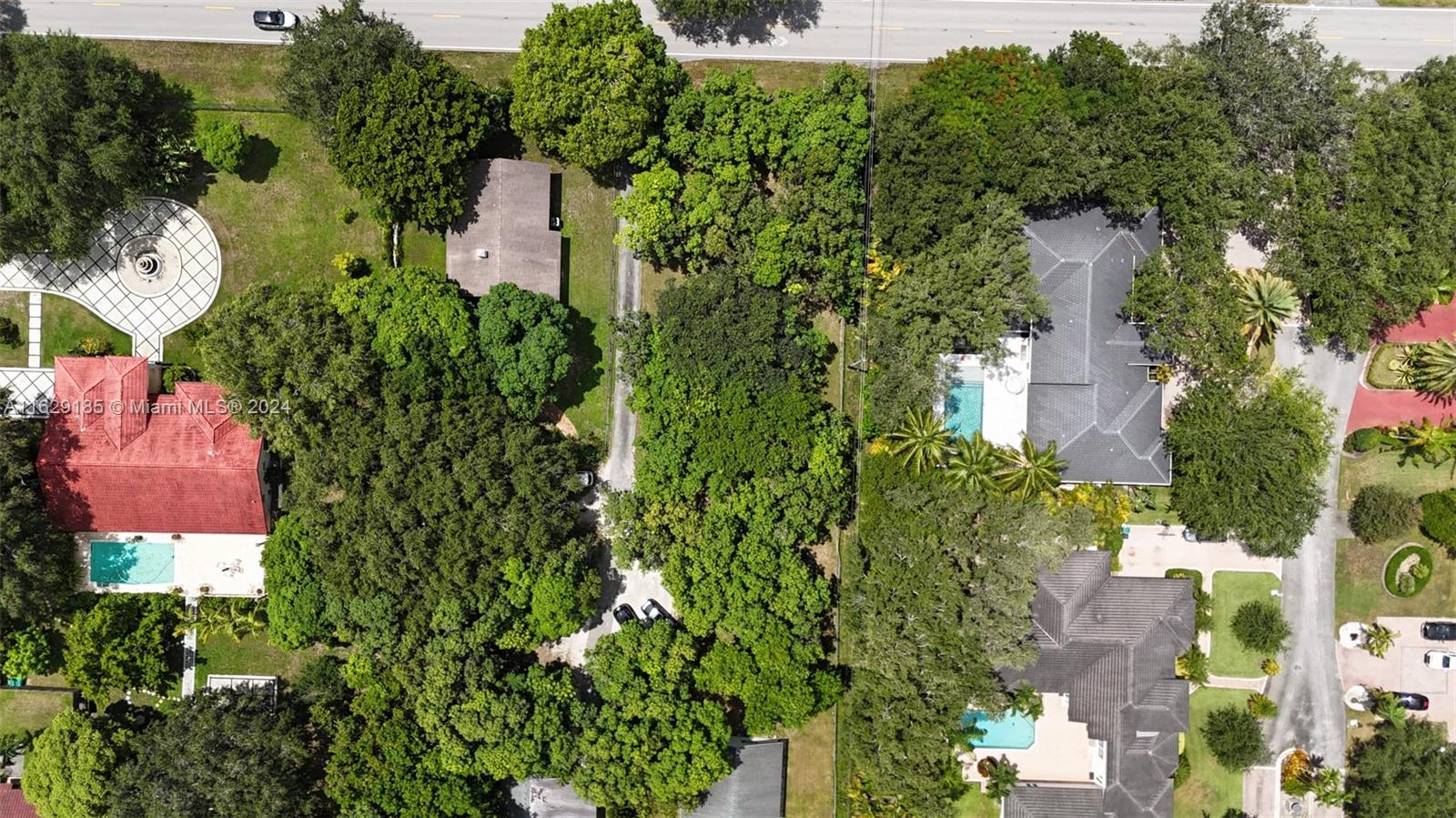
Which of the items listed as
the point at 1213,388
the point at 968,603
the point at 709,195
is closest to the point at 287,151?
the point at 709,195

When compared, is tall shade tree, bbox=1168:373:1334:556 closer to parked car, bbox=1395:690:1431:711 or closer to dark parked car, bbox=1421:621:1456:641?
dark parked car, bbox=1421:621:1456:641

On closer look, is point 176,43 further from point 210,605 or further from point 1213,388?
point 1213,388

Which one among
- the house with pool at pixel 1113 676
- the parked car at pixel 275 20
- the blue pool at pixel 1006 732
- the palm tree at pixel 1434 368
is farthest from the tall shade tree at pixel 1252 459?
the parked car at pixel 275 20

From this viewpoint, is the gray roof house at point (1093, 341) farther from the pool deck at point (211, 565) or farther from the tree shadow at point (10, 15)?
the tree shadow at point (10, 15)

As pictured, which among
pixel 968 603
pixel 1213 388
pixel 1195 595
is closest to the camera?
pixel 968 603

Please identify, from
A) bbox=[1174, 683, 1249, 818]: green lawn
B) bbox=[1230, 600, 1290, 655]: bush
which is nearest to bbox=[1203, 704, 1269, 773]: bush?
bbox=[1174, 683, 1249, 818]: green lawn
